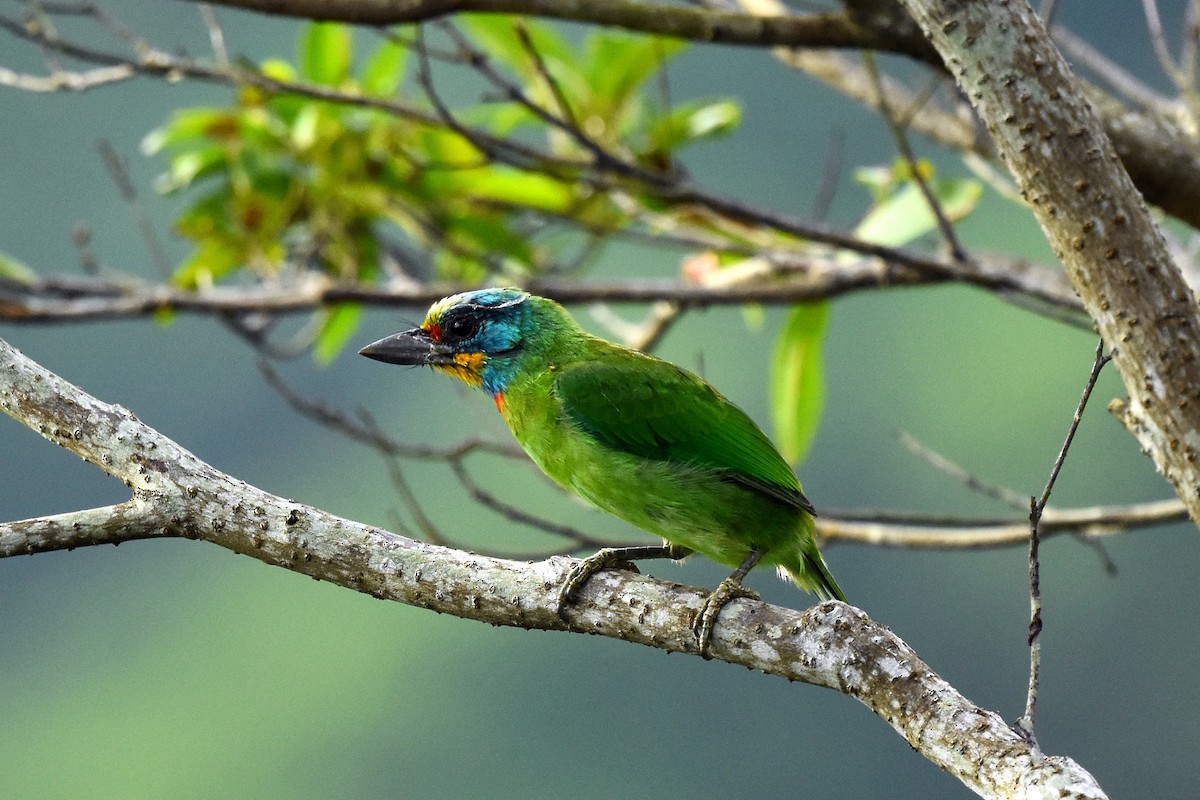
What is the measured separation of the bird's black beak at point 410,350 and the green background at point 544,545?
940cm

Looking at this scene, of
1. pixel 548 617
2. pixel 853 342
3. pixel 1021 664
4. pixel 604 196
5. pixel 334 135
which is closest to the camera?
pixel 548 617

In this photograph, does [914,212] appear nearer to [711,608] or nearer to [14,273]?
[711,608]

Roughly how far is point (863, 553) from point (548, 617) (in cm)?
1646

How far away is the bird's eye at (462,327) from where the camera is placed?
11.4ft

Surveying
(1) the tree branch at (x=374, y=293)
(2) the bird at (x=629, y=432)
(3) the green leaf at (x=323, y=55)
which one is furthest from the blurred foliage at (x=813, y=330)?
(3) the green leaf at (x=323, y=55)

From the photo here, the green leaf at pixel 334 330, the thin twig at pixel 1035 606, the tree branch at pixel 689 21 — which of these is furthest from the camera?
the green leaf at pixel 334 330

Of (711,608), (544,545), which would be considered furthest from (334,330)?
(544,545)

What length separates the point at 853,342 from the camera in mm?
20766

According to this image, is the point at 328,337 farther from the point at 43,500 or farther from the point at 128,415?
the point at 43,500

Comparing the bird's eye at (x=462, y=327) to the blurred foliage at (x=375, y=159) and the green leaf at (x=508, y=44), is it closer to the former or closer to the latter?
the blurred foliage at (x=375, y=159)

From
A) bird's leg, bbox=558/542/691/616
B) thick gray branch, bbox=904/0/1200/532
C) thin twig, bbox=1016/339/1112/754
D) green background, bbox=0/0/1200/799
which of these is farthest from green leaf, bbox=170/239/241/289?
green background, bbox=0/0/1200/799

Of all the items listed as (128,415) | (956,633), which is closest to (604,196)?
(128,415)

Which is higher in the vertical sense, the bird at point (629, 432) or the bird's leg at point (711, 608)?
the bird at point (629, 432)

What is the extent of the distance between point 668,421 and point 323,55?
8.53 ft
